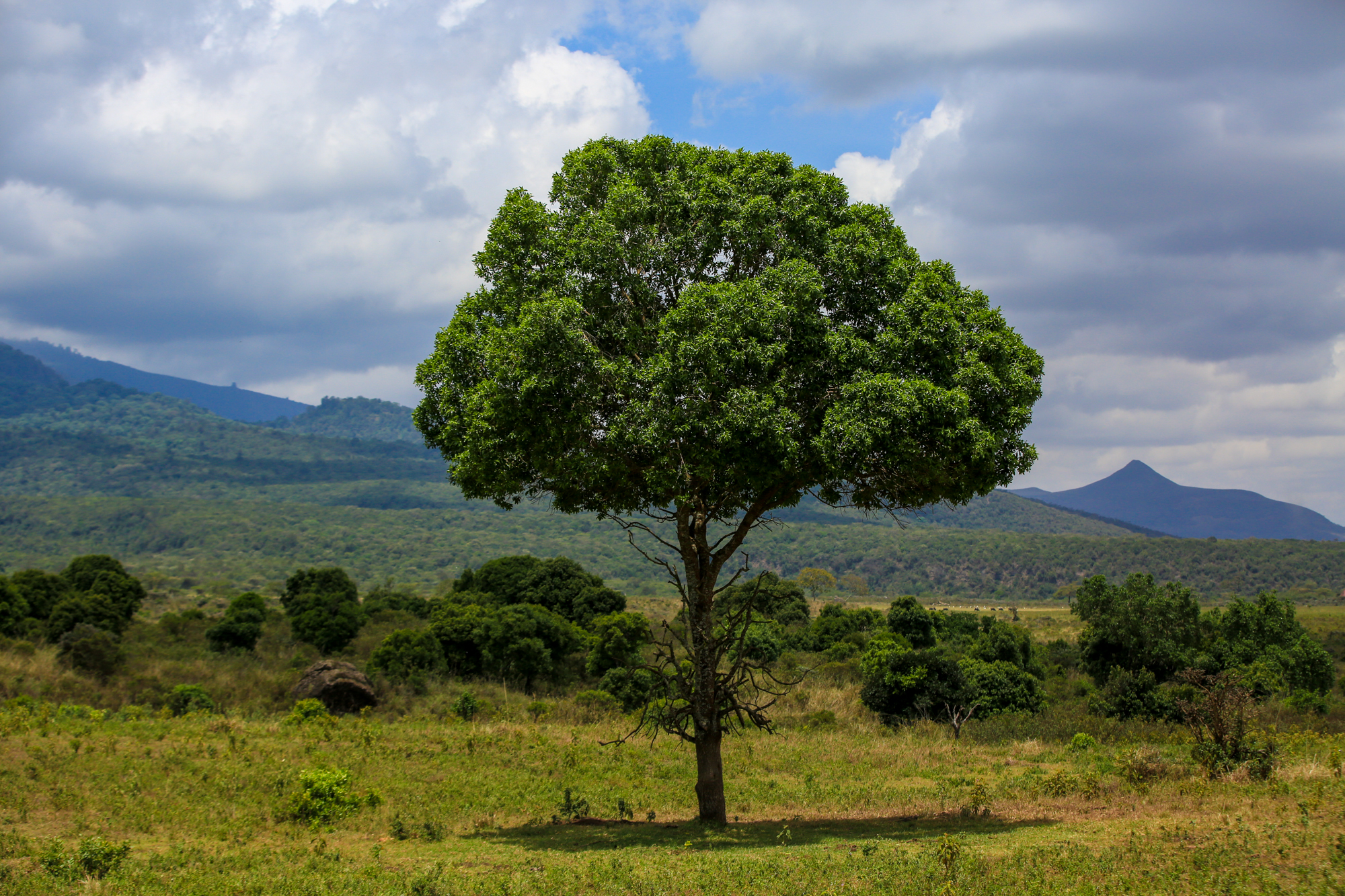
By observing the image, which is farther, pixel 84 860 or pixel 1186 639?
pixel 1186 639

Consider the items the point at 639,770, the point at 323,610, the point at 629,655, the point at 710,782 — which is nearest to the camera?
the point at 710,782

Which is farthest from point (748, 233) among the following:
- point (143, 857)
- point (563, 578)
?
point (563, 578)

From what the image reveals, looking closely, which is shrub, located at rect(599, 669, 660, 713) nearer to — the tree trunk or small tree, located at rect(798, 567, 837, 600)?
the tree trunk

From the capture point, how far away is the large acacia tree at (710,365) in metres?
11.6

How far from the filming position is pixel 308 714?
24172 millimetres

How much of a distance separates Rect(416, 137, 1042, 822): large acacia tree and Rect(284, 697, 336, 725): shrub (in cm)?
1231

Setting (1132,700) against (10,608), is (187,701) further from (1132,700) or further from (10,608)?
(1132,700)

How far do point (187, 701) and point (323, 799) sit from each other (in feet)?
51.2

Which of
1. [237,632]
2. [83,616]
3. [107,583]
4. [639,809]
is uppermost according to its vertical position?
[107,583]

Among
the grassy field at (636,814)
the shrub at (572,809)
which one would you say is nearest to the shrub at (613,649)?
the grassy field at (636,814)

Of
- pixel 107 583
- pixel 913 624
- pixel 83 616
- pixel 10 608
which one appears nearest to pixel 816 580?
pixel 913 624

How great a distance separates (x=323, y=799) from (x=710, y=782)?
662 cm

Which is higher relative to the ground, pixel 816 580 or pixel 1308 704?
pixel 1308 704

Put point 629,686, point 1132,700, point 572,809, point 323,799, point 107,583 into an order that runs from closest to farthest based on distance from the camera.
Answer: point 323,799 < point 572,809 < point 1132,700 < point 629,686 < point 107,583
